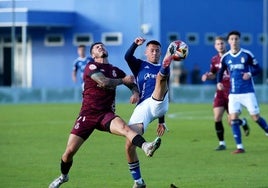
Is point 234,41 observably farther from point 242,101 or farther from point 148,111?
point 148,111

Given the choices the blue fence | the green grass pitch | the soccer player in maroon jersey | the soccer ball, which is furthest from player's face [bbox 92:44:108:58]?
the blue fence

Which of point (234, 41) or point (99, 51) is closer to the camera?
point (99, 51)

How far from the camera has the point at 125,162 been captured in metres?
18.2

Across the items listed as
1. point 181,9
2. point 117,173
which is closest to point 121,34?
point 181,9

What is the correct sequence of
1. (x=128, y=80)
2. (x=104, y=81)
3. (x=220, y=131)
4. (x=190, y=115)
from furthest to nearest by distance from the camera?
(x=190, y=115), (x=220, y=131), (x=128, y=80), (x=104, y=81)

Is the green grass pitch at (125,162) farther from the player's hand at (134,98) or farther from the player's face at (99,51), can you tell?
the player's face at (99,51)

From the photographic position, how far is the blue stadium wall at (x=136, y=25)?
55875 mm

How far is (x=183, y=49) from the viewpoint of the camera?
13234 mm

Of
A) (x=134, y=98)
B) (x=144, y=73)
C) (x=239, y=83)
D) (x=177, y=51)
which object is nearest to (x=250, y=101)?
(x=239, y=83)

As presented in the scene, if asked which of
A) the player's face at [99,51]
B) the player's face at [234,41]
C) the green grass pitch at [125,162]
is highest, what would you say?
the player's face at [99,51]

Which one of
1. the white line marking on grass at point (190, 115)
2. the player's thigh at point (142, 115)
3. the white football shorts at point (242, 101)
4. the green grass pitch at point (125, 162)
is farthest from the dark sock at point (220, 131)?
the white line marking on grass at point (190, 115)

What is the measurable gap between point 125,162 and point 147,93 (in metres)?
3.88

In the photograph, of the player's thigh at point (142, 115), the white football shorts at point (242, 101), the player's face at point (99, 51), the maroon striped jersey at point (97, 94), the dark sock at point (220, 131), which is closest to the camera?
the maroon striped jersey at point (97, 94)

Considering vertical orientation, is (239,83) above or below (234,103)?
above
